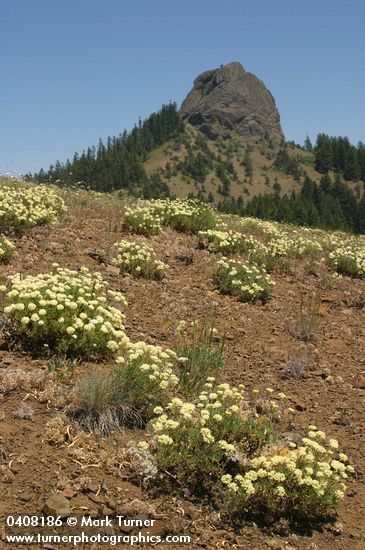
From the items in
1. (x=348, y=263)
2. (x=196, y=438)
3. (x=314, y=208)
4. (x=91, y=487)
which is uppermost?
(x=314, y=208)

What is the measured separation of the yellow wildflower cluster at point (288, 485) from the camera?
3680 mm

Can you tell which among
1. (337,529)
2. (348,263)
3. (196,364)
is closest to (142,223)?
(348,263)

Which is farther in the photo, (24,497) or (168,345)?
(168,345)

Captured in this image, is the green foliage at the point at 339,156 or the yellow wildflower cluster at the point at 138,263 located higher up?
Answer: the green foliage at the point at 339,156

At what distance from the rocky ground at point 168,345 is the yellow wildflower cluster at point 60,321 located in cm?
23

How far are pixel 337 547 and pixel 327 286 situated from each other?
22.3 ft

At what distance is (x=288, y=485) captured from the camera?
12.5 feet

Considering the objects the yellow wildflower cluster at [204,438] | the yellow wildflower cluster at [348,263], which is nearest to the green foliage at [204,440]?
the yellow wildflower cluster at [204,438]

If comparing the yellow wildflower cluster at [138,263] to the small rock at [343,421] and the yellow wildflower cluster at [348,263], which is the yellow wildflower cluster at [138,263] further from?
the yellow wildflower cluster at [348,263]

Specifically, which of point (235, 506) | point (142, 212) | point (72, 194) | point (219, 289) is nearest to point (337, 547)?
point (235, 506)

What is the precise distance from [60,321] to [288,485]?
2543 mm

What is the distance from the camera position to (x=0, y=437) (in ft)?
12.8

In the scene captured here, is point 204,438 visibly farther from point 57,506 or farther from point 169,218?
point 169,218

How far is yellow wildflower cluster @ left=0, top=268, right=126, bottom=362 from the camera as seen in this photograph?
203 inches
